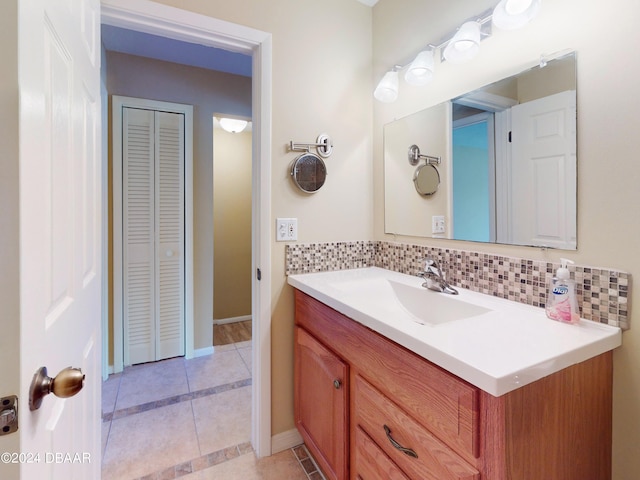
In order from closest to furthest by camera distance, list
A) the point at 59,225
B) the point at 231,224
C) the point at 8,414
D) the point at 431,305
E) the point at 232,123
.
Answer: the point at 8,414 → the point at 59,225 → the point at 431,305 → the point at 232,123 → the point at 231,224

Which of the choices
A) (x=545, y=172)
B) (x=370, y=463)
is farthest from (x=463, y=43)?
(x=370, y=463)

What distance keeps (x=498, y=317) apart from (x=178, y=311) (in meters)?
2.45

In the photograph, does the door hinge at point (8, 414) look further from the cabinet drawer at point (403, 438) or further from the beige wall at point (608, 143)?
the beige wall at point (608, 143)

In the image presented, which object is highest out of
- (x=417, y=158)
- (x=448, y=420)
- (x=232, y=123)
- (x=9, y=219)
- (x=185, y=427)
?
(x=232, y=123)

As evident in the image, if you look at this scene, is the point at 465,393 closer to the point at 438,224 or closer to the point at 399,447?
→ the point at 399,447

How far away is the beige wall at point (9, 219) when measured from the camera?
432 millimetres

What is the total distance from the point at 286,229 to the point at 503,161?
3.28ft

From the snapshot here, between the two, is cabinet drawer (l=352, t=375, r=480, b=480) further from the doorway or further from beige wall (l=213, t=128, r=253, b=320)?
beige wall (l=213, t=128, r=253, b=320)

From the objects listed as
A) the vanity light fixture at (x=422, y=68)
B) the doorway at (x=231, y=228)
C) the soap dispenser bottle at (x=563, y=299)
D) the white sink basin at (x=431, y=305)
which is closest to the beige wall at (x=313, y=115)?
the vanity light fixture at (x=422, y=68)

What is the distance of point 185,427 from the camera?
1.81 meters

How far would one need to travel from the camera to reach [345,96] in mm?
1759

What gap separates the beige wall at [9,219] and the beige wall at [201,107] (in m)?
2.31


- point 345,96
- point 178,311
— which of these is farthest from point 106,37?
point 178,311

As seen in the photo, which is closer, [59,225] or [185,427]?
[59,225]
